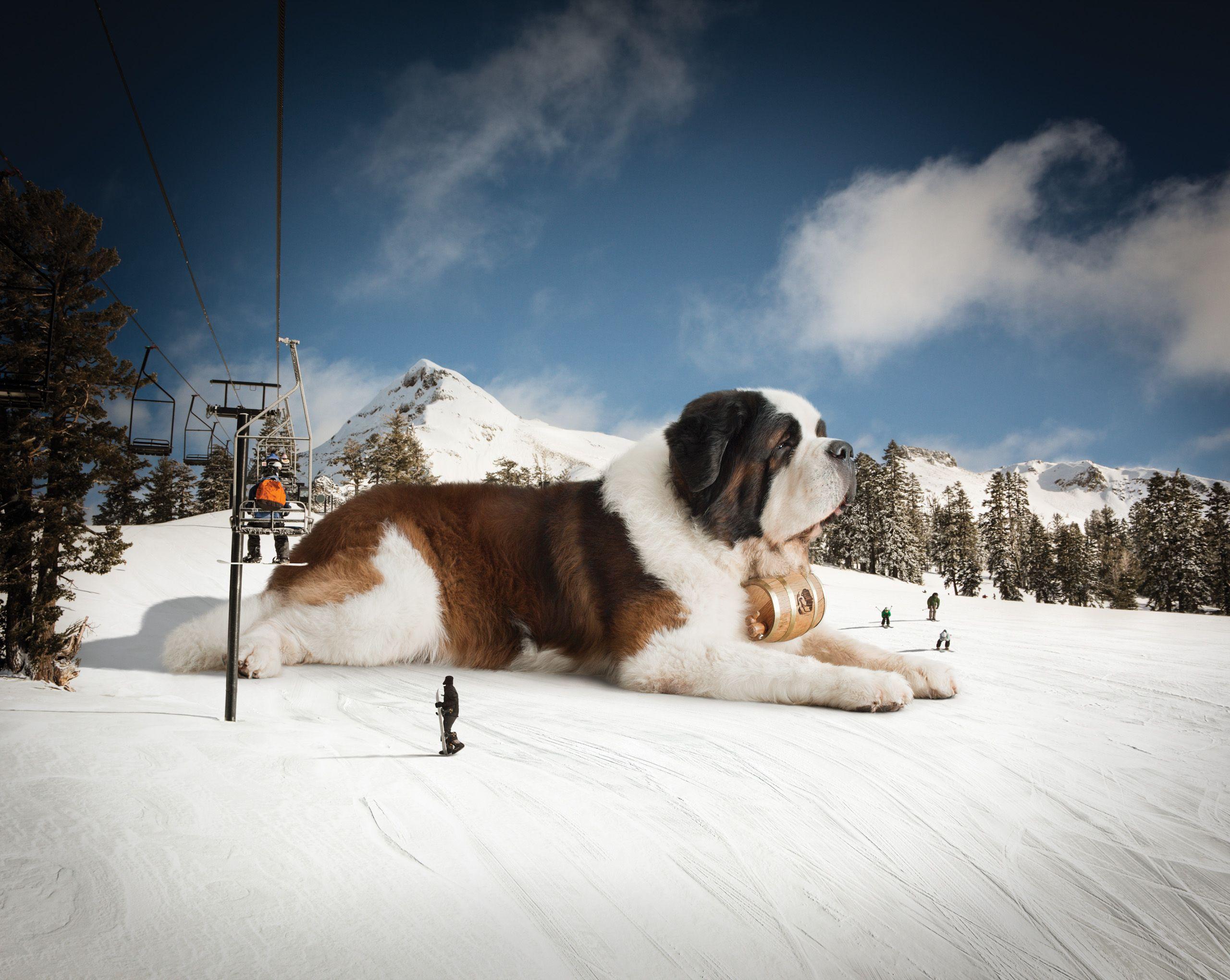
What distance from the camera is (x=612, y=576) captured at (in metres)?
3.28

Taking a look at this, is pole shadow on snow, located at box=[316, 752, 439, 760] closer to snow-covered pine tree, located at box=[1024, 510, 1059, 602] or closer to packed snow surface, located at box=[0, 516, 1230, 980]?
packed snow surface, located at box=[0, 516, 1230, 980]

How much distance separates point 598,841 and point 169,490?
2136cm

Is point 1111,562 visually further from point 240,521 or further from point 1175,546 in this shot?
point 240,521

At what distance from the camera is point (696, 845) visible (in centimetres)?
140

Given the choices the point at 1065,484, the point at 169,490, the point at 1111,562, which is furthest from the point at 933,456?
the point at 169,490

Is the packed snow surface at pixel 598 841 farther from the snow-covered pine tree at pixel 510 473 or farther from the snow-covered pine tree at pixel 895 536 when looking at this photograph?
the snow-covered pine tree at pixel 895 536

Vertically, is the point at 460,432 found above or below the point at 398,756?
above

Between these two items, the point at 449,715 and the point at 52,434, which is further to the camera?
the point at 52,434

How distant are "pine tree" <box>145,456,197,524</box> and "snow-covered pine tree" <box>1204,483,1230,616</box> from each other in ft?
130

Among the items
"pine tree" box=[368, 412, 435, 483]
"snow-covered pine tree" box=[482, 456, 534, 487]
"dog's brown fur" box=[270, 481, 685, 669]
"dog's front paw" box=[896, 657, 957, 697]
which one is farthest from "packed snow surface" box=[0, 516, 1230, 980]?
"snow-covered pine tree" box=[482, 456, 534, 487]

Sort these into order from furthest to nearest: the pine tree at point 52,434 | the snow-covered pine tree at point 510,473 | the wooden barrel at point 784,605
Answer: the snow-covered pine tree at point 510,473 → the pine tree at point 52,434 → the wooden barrel at point 784,605

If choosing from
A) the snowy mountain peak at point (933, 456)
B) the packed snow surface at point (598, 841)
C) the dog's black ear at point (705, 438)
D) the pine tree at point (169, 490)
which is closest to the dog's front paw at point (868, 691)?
the packed snow surface at point (598, 841)

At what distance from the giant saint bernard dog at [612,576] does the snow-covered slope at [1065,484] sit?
13369 centimetres

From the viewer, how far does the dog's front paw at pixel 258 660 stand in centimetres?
283
